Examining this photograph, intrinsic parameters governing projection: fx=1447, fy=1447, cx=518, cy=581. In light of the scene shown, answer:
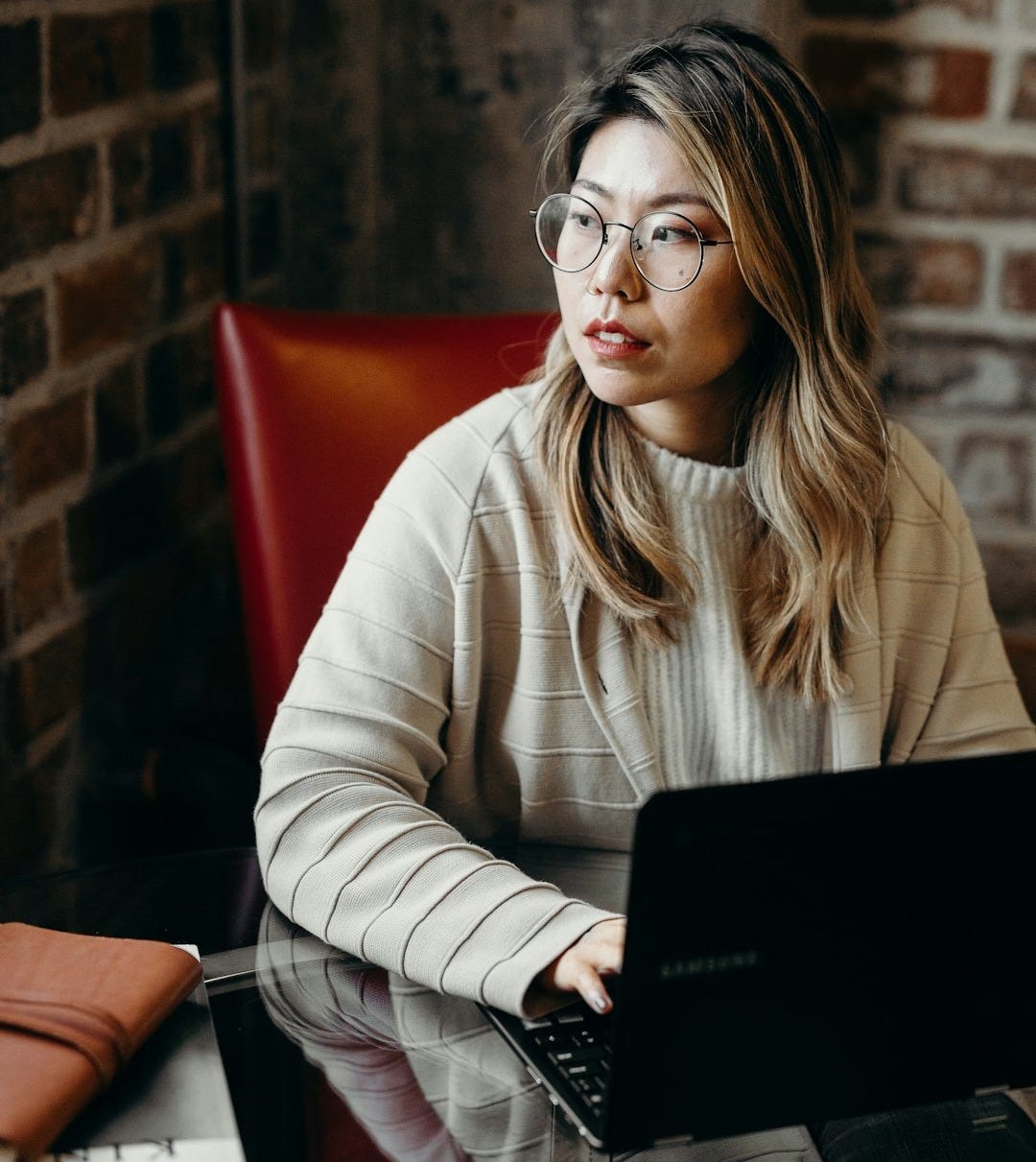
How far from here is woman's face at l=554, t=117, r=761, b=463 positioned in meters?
1.20

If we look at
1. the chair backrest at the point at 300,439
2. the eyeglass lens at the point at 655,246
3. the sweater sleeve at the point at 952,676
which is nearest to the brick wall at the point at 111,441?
the chair backrest at the point at 300,439

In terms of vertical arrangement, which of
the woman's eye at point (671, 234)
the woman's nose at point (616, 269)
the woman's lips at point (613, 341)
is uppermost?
the woman's eye at point (671, 234)

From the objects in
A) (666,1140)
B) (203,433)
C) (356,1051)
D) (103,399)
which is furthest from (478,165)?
(666,1140)

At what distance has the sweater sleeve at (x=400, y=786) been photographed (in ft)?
3.24

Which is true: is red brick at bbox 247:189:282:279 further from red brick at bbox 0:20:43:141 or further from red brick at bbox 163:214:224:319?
red brick at bbox 0:20:43:141

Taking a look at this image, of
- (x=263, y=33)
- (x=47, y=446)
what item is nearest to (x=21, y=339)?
(x=47, y=446)

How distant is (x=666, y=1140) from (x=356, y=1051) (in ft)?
0.83

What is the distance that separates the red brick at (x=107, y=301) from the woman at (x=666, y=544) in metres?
0.41

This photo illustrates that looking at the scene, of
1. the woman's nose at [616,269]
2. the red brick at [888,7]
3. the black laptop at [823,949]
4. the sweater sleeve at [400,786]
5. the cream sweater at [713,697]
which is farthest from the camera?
the red brick at [888,7]

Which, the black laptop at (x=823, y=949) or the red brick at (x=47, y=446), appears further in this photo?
the red brick at (x=47, y=446)

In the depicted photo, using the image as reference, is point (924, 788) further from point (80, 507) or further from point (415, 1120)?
point (80, 507)

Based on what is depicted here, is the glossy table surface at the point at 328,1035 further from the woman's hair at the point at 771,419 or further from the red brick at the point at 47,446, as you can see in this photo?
the red brick at the point at 47,446

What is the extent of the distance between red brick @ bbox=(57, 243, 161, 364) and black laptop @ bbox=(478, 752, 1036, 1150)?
40.2 inches

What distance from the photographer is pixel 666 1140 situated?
0.74 meters
